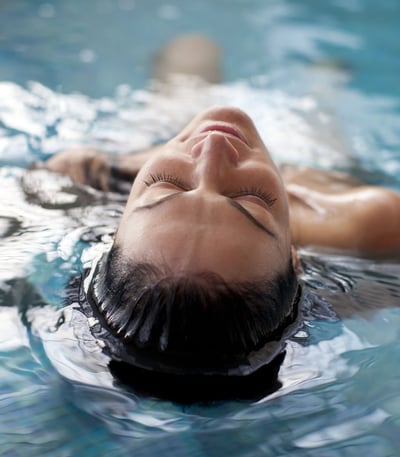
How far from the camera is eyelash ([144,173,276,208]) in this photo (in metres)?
1.50

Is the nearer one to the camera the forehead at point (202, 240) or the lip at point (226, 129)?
the forehead at point (202, 240)

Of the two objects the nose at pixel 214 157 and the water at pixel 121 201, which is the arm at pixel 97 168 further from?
the nose at pixel 214 157

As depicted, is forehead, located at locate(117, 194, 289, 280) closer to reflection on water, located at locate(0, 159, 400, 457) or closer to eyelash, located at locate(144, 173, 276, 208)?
eyelash, located at locate(144, 173, 276, 208)

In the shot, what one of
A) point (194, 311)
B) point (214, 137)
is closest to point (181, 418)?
point (194, 311)

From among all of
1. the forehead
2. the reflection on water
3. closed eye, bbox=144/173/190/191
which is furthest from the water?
closed eye, bbox=144/173/190/191

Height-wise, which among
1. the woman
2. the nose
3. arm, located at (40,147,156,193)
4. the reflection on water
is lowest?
the reflection on water

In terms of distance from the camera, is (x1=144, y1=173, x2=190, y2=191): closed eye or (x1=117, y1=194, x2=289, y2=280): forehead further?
(x1=144, y1=173, x2=190, y2=191): closed eye

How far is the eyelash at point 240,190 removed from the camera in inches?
59.2

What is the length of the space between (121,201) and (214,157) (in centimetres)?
78

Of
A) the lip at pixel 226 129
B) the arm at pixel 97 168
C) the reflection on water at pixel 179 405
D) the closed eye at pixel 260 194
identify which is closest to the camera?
the reflection on water at pixel 179 405

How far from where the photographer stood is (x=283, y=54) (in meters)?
4.13

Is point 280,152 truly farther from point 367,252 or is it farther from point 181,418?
point 181,418

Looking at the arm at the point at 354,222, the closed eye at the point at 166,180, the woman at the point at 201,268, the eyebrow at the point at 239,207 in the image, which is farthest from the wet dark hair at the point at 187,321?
the arm at the point at 354,222

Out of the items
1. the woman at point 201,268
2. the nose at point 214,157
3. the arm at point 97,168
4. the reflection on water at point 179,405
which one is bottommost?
the reflection on water at point 179,405
